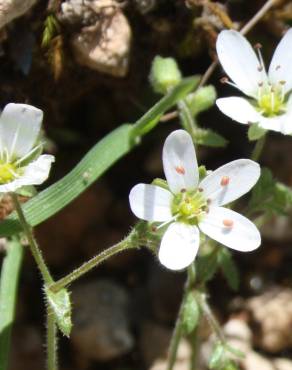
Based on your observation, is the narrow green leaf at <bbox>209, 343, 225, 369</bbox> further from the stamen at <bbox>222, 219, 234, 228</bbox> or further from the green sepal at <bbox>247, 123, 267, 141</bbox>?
the green sepal at <bbox>247, 123, 267, 141</bbox>

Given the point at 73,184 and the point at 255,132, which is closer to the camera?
the point at 255,132

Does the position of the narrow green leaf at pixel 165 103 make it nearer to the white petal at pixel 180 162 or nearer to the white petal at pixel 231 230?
the white petal at pixel 180 162

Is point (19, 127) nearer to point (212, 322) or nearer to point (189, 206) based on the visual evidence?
point (189, 206)

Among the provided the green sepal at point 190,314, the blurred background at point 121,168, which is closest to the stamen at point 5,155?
the blurred background at point 121,168

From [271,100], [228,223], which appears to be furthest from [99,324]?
[271,100]

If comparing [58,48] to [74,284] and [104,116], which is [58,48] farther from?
[74,284]
